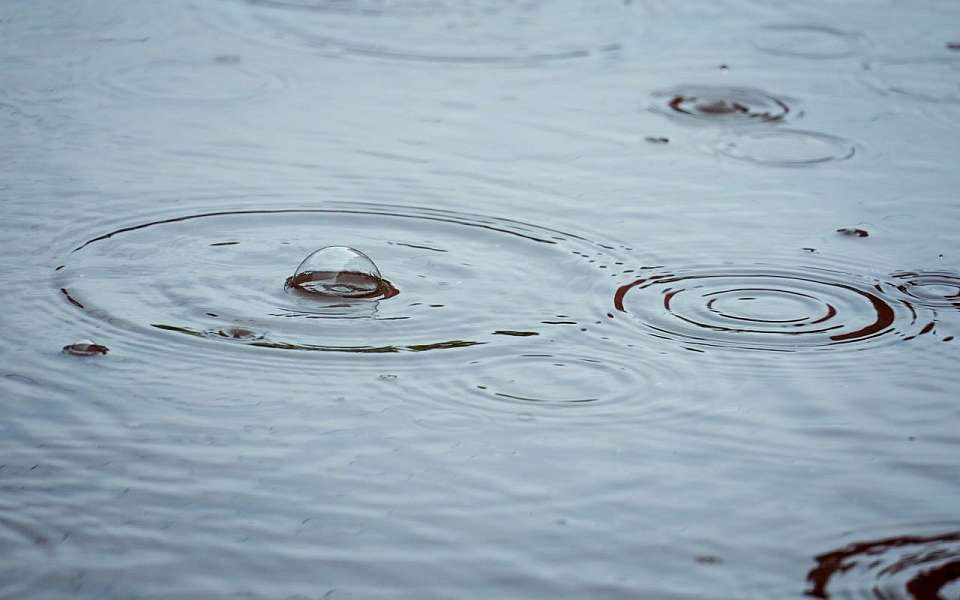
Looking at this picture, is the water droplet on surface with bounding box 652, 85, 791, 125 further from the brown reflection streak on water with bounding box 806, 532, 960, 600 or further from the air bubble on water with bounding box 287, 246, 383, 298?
the brown reflection streak on water with bounding box 806, 532, 960, 600

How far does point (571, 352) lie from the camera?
2512 millimetres

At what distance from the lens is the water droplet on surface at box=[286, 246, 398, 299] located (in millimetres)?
2746

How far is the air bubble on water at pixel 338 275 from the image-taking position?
108 inches

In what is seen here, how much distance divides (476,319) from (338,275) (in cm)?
32

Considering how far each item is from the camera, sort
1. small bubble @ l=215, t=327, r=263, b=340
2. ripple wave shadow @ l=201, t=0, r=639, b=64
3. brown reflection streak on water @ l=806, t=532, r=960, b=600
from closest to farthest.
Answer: brown reflection streak on water @ l=806, t=532, r=960, b=600 → small bubble @ l=215, t=327, r=263, b=340 → ripple wave shadow @ l=201, t=0, r=639, b=64

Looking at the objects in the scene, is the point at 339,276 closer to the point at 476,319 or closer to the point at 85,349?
the point at 476,319

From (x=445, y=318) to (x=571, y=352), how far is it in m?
0.30

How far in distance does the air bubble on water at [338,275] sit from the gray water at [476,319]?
58mm

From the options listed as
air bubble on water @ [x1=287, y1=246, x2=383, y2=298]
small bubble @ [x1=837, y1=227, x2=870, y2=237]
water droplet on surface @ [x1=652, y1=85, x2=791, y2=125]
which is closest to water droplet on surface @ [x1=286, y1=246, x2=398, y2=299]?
air bubble on water @ [x1=287, y1=246, x2=383, y2=298]

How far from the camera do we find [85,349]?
2436mm

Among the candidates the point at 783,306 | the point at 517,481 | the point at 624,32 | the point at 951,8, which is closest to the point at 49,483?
the point at 517,481

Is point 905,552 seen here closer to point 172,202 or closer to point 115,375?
point 115,375

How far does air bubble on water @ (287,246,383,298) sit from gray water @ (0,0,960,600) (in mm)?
58

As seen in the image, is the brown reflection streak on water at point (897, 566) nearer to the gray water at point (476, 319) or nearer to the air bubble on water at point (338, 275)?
the gray water at point (476, 319)
